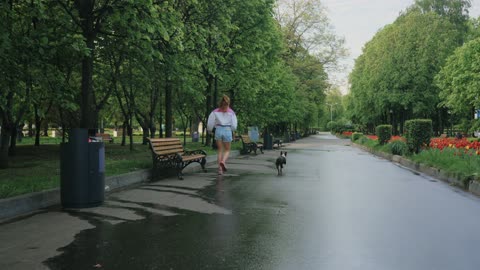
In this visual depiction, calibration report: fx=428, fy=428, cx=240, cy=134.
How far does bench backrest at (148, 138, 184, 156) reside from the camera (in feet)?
37.1

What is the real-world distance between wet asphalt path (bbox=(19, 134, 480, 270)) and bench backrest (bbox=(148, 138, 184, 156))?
2654 millimetres

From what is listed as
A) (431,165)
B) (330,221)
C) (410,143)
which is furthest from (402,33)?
(330,221)

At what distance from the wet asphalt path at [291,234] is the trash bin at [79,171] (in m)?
0.69

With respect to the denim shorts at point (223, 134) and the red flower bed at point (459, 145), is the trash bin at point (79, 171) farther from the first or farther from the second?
the red flower bed at point (459, 145)

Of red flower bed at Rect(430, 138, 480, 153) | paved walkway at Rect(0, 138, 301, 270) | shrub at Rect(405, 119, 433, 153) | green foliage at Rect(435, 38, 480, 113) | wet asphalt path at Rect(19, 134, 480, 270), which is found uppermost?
green foliage at Rect(435, 38, 480, 113)

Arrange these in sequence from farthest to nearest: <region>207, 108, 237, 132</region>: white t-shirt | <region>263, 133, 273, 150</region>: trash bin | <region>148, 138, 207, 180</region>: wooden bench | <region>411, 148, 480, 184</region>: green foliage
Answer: <region>263, 133, 273, 150</region>: trash bin, <region>207, 108, 237, 132</region>: white t-shirt, <region>148, 138, 207, 180</region>: wooden bench, <region>411, 148, 480, 184</region>: green foliage

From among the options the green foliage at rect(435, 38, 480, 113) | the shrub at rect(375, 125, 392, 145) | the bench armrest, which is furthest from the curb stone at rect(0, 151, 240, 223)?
the green foliage at rect(435, 38, 480, 113)

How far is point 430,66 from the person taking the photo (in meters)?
43.4

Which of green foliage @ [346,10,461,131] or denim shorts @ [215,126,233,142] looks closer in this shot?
denim shorts @ [215,126,233,142]

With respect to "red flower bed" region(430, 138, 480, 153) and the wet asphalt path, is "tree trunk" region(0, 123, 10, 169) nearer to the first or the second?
the wet asphalt path

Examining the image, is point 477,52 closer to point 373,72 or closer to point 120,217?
point 373,72

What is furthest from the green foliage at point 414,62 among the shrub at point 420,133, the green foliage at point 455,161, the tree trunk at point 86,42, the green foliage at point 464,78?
the tree trunk at point 86,42

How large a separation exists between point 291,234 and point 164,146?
284 inches

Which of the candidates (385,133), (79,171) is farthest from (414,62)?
(79,171)
